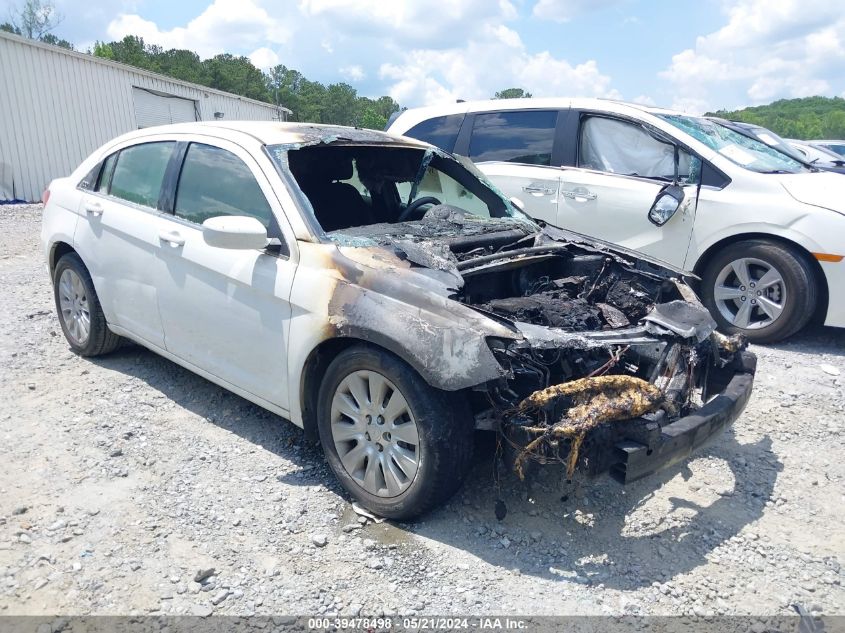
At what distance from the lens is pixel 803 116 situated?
167 feet

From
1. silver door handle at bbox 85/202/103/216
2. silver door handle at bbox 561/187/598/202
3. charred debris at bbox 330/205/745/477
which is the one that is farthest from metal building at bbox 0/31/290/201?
charred debris at bbox 330/205/745/477

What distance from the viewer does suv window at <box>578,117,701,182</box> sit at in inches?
227

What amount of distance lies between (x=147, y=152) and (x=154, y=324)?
1200mm

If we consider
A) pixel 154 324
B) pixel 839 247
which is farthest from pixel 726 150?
pixel 154 324

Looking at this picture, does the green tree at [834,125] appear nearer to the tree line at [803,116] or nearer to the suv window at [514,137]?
the tree line at [803,116]

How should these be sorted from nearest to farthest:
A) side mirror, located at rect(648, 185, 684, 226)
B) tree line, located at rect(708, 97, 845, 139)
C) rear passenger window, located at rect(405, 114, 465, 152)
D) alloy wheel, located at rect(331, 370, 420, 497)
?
alloy wheel, located at rect(331, 370, 420, 497) → side mirror, located at rect(648, 185, 684, 226) → rear passenger window, located at rect(405, 114, 465, 152) → tree line, located at rect(708, 97, 845, 139)

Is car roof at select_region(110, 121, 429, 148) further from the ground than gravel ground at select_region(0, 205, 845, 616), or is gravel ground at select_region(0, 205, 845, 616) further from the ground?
car roof at select_region(110, 121, 429, 148)

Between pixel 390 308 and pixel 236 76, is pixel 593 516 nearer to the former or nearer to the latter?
pixel 390 308

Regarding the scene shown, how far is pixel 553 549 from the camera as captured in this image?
2865mm

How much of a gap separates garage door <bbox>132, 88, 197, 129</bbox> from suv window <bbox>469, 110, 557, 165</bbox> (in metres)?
15.0

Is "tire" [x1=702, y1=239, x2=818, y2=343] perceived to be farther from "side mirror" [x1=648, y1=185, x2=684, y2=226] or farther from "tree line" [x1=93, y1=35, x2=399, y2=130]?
"tree line" [x1=93, y1=35, x2=399, y2=130]

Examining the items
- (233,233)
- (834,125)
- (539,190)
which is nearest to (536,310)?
(233,233)

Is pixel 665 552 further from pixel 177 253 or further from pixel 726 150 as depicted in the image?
pixel 726 150

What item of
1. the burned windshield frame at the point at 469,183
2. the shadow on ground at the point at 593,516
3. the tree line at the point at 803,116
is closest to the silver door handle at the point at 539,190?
the burned windshield frame at the point at 469,183
